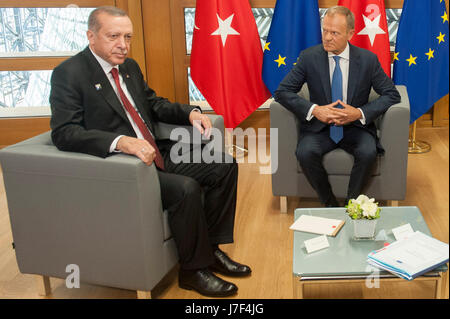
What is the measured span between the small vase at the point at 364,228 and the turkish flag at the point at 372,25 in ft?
7.31

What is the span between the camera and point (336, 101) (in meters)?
3.44

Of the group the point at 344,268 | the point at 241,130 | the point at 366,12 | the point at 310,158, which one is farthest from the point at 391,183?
the point at 241,130

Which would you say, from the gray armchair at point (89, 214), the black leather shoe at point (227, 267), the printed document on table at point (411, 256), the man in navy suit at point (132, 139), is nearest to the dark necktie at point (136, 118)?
the man in navy suit at point (132, 139)

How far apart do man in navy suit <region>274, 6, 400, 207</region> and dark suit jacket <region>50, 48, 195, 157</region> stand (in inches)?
39.6

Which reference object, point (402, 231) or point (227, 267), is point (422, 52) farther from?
point (227, 267)

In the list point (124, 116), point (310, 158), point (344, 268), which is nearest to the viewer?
point (344, 268)

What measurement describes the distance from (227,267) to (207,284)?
215 millimetres

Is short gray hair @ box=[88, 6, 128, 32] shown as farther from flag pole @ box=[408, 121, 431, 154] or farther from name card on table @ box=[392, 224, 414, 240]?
flag pole @ box=[408, 121, 431, 154]

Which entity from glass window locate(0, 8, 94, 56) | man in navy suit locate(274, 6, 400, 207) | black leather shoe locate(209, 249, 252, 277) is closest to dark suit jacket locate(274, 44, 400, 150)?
man in navy suit locate(274, 6, 400, 207)

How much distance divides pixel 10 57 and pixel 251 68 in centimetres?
207

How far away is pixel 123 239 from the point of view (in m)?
2.48

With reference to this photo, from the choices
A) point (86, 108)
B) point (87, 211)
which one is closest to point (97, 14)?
point (86, 108)

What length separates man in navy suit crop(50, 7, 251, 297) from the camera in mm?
2541

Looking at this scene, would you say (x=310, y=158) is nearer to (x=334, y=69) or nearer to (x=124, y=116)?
(x=334, y=69)
